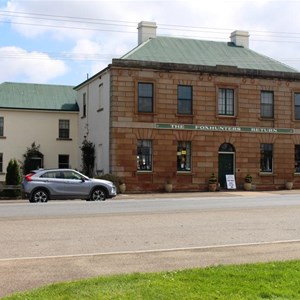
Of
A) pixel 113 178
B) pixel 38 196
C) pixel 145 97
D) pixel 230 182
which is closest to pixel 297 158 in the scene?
pixel 230 182

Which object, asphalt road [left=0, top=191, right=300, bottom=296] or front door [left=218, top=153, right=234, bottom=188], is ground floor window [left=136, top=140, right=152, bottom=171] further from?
asphalt road [left=0, top=191, right=300, bottom=296]

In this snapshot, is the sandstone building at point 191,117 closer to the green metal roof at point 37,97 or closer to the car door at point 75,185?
the green metal roof at point 37,97

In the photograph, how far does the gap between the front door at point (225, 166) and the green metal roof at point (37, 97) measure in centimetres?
Result: 1325

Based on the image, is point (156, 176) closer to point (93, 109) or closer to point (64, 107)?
Answer: point (93, 109)

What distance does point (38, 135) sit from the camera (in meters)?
42.8

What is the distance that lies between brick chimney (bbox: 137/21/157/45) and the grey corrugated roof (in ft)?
1.78

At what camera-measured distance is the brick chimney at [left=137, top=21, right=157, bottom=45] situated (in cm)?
3947

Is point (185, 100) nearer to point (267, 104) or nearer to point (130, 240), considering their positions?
point (267, 104)

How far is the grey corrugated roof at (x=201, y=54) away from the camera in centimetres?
3706

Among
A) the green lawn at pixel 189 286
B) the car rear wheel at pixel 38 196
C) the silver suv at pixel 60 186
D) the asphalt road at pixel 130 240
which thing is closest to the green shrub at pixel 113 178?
the silver suv at pixel 60 186

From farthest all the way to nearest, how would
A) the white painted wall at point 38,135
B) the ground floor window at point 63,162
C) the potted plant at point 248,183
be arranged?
the ground floor window at point 63,162, the white painted wall at point 38,135, the potted plant at point 248,183

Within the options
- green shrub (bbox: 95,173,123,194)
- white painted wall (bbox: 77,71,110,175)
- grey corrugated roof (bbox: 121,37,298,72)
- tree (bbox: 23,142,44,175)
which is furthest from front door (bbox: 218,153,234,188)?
tree (bbox: 23,142,44,175)

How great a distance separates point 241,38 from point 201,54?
4.83 meters

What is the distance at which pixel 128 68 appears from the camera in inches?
1357
